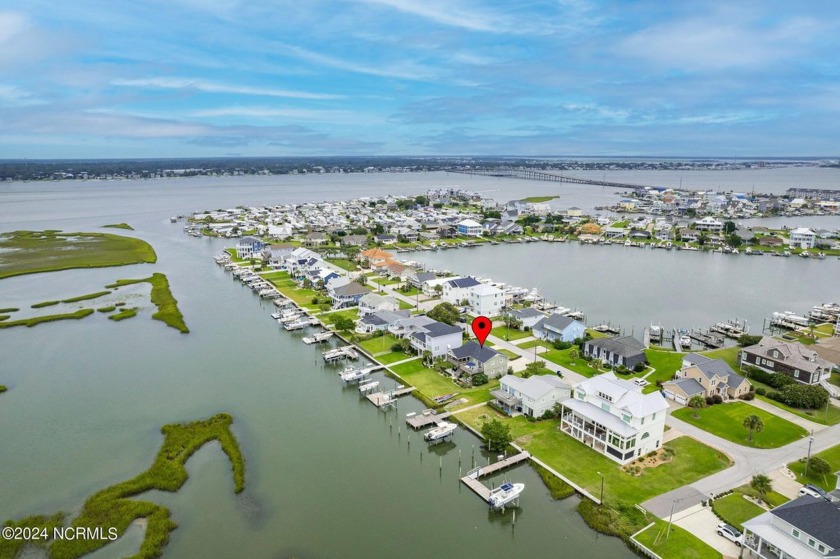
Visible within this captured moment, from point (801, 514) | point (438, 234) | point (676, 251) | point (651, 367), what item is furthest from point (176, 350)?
point (676, 251)

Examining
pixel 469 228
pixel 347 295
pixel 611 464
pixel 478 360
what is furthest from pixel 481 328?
pixel 469 228

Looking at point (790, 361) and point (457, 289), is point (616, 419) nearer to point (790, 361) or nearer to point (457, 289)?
point (790, 361)

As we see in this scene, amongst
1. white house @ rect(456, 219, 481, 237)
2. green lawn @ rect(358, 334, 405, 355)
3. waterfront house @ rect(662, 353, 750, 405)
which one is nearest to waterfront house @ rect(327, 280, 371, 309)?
green lawn @ rect(358, 334, 405, 355)

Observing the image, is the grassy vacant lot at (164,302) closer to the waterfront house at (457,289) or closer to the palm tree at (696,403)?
the waterfront house at (457,289)

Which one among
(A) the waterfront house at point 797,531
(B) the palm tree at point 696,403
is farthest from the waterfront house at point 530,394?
(A) the waterfront house at point 797,531

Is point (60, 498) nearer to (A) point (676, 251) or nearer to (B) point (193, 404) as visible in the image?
(B) point (193, 404)

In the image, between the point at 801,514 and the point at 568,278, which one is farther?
the point at 568,278
